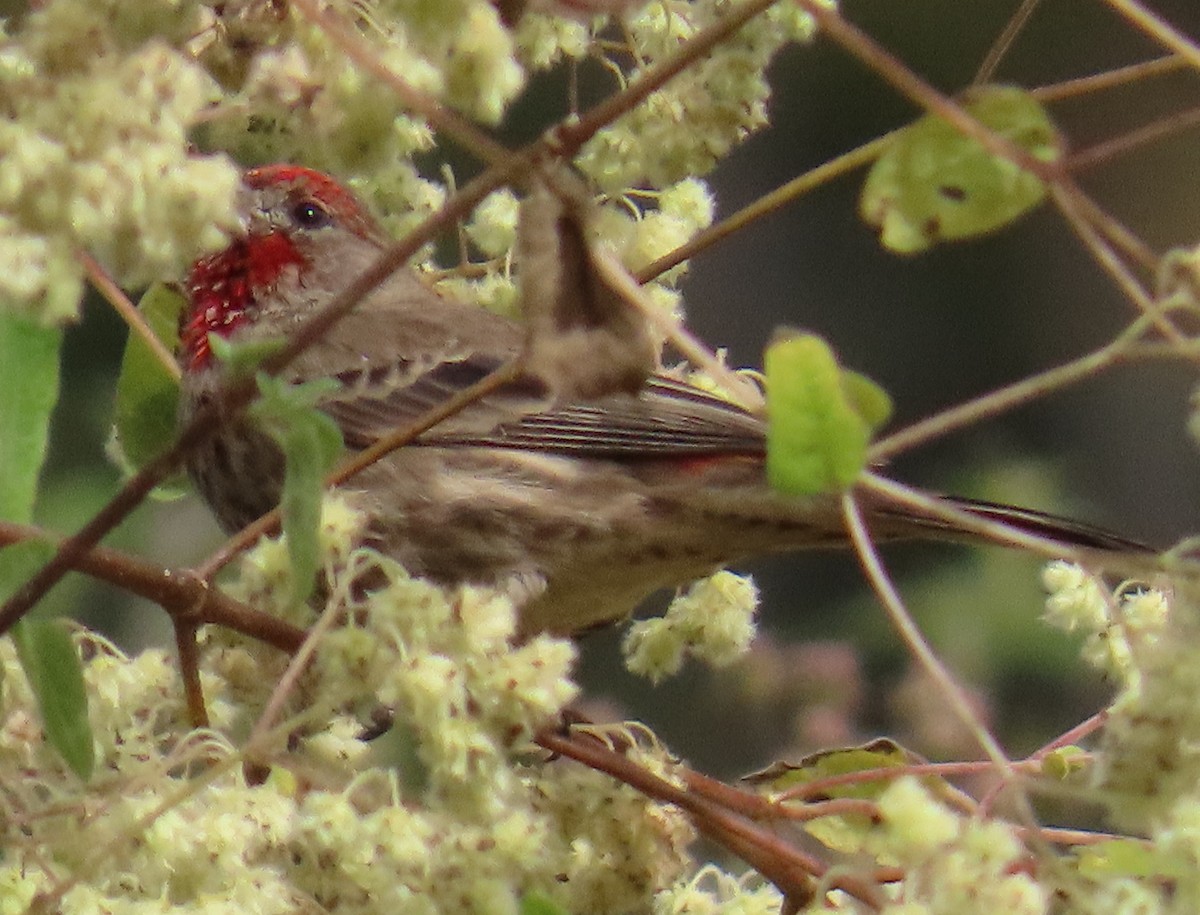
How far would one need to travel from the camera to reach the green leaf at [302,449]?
1797 millimetres

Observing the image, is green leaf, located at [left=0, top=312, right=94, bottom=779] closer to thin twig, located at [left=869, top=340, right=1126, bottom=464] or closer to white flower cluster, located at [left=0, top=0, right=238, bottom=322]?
white flower cluster, located at [left=0, top=0, right=238, bottom=322]

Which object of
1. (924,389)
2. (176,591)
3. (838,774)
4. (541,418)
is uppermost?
(924,389)

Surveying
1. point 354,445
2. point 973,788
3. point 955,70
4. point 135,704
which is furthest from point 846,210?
point 135,704

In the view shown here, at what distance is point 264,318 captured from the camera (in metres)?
4.40

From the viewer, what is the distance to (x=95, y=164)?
57.2 inches

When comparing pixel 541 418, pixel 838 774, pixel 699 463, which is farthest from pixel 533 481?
pixel 838 774

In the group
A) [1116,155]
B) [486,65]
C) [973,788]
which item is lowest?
[486,65]

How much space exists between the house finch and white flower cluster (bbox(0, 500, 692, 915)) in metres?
1.43

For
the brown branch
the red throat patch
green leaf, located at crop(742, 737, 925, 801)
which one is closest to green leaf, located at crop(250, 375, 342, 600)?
the brown branch

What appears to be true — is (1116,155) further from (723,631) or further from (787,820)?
(723,631)

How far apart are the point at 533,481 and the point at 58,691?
200cm

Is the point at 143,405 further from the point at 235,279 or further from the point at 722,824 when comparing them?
the point at 235,279

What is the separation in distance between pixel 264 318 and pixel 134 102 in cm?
295

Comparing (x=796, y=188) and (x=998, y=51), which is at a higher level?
(x=998, y=51)
